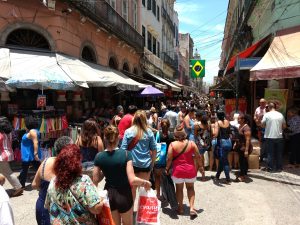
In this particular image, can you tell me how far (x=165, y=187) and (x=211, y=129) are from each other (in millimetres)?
2707

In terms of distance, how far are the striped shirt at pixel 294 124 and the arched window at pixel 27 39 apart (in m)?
8.50

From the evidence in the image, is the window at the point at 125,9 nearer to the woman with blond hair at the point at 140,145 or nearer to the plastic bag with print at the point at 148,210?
the woman with blond hair at the point at 140,145

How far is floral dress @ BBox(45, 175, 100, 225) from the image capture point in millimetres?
2713

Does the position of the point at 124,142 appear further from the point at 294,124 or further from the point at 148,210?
the point at 294,124

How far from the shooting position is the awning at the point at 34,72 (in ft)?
27.0

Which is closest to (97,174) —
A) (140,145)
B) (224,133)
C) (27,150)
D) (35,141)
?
(140,145)

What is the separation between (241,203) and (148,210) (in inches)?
110

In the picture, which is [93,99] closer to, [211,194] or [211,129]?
[211,129]

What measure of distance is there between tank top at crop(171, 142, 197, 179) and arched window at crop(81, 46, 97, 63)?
10.5 metres

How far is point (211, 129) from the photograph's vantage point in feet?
26.3

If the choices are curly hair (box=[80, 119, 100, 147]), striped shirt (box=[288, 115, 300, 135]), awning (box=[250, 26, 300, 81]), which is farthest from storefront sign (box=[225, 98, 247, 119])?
curly hair (box=[80, 119, 100, 147])

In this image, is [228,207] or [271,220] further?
[228,207]

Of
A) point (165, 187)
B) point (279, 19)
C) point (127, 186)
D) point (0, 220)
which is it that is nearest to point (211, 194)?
point (165, 187)

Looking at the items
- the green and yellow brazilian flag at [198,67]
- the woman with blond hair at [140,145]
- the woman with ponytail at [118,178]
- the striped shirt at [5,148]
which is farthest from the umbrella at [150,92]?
the woman with ponytail at [118,178]
